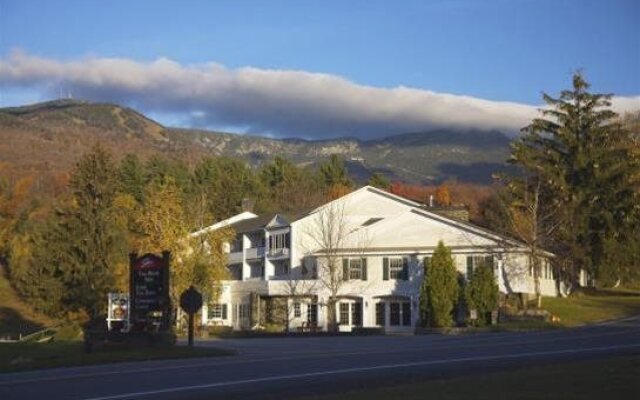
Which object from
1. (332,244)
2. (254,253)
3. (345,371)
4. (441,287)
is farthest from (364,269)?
(345,371)

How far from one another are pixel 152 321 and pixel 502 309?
3003 centimetres

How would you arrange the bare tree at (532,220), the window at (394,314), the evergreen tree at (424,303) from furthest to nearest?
1. the window at (394,314)
2. the bare tree at (532,220)
3. the evergreen tree at (424,303)

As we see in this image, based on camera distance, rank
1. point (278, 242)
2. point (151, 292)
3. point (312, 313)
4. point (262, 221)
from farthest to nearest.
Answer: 1. point (262, 221)
2. point (278, 242)
3. point (312, 313)
4. point (151, 292)

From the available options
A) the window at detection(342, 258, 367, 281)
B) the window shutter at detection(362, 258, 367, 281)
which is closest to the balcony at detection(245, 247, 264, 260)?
the window at detection(342, 258, 367, 281)

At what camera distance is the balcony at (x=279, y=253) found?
73.4 metres

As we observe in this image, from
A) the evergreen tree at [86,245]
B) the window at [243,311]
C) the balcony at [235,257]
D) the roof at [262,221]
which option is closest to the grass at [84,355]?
the evergreen tree at [86,245]

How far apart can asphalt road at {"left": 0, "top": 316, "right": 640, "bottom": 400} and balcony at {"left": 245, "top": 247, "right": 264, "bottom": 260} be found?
148ft

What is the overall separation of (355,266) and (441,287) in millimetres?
10576

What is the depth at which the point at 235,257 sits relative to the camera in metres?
80.8

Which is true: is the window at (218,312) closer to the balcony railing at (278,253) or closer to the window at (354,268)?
the balcony railing at (278,253)

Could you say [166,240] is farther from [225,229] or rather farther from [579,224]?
[579,224]

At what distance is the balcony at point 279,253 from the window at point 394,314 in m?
11.4

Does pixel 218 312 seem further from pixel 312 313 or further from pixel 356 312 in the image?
pixel 356 312

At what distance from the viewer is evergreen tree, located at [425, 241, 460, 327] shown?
56.3 m
